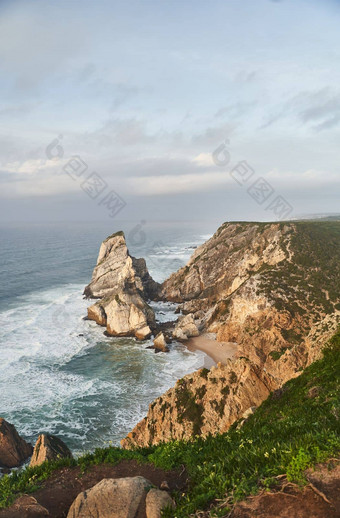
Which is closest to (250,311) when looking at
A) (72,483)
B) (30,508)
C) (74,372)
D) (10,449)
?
(74,372)

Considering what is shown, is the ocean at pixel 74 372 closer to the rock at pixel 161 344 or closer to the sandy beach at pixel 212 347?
the rock at pixel 161 344

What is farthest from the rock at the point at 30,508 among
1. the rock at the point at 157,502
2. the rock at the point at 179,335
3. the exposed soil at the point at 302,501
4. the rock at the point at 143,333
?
the rock at the point at 143,333

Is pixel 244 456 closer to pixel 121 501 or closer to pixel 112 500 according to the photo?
pixel 121 501

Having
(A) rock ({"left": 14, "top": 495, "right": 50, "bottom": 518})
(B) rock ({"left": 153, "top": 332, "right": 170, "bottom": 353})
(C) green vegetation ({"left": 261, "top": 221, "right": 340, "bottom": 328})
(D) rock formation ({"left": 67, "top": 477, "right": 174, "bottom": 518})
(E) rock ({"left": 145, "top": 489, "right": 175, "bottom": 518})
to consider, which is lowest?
(C) green vegetation ({"left": 261, "top": 221, "right": 340, "bottom": 328})

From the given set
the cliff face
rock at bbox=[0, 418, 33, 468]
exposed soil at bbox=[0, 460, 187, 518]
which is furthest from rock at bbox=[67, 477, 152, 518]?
rock at bbox=[0, 418, 33, 468]

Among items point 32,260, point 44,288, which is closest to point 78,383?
point 44,288

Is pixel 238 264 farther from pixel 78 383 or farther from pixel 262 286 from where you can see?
pixel 78 383

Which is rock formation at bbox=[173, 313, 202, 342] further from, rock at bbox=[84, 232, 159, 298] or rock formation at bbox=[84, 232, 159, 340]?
rock at bbox=[84, 232, 159, 298]
